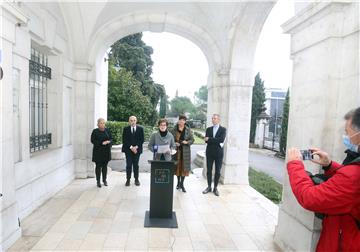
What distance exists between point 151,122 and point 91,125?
13.3 metres

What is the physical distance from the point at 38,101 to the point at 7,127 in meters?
2.35

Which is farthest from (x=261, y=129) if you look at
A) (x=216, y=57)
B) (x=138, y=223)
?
(x=138, y=223)

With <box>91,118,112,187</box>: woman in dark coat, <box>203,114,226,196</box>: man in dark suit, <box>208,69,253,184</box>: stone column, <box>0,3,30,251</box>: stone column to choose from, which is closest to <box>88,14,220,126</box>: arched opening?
<box>208,69,253,184</box>: stone column

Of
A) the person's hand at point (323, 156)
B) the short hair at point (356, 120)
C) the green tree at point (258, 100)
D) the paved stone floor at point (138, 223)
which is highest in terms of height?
the green tree at point (258, 100)

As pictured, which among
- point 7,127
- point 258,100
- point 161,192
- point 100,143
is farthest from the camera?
point 258,100

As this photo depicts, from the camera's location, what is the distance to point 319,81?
2781 millimetres

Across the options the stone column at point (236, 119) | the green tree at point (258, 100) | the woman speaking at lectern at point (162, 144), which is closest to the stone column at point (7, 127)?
the woman speaking at lectern at point (162, 144)

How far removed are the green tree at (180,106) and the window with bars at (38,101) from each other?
44208 mm

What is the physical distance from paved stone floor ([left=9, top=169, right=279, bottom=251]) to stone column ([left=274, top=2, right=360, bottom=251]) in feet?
2.91

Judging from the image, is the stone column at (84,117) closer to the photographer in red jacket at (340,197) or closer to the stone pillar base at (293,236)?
the stone pillar base at (293,236)

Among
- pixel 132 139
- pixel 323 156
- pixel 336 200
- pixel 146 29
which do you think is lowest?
pixel 132 139

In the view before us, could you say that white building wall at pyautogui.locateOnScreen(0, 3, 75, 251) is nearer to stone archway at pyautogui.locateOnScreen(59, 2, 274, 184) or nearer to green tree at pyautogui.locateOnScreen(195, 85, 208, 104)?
stone archway at pyautogui.locateOnScreen(59, 2, 274, 184)

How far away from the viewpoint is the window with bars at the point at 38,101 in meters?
5.11

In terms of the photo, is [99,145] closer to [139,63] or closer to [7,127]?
[7,127]
